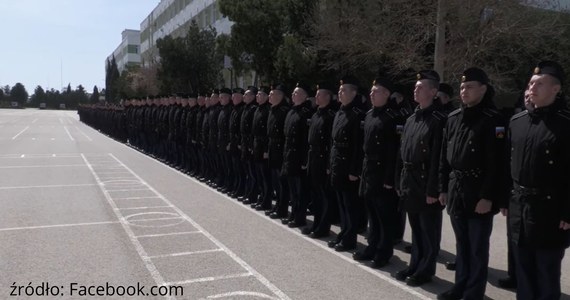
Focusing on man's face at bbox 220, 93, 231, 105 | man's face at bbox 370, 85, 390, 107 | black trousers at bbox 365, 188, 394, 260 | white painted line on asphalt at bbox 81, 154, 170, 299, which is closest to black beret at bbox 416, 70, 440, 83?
man's face at bbox 370, 85, 390, 107

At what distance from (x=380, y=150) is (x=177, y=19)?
53954 mm

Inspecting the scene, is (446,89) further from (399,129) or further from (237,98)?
(237,98)

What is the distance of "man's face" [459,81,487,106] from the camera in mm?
4371

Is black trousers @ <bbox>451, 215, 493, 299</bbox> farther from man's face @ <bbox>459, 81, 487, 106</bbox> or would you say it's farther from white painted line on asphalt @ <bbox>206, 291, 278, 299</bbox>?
white painted line on asphalt @ <bbox>206, 291, 278, 299</bbox>

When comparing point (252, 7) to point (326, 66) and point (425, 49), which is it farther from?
point (425, 49)

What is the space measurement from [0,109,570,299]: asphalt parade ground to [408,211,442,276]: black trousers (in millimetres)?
197

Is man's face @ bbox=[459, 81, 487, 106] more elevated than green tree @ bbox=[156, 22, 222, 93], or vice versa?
green tree @ bbox=[156, 22, 222, 93]

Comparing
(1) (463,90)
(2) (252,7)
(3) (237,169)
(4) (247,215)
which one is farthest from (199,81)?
(1) (463,90)

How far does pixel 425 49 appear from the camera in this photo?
582 inches

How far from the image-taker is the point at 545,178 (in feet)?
12.2

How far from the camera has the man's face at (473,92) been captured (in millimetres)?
4371

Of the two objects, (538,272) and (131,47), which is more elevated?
(131,47)

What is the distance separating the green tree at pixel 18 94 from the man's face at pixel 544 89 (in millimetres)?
132068

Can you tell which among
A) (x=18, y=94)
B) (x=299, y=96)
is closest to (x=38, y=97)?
(x=18, y=94)
